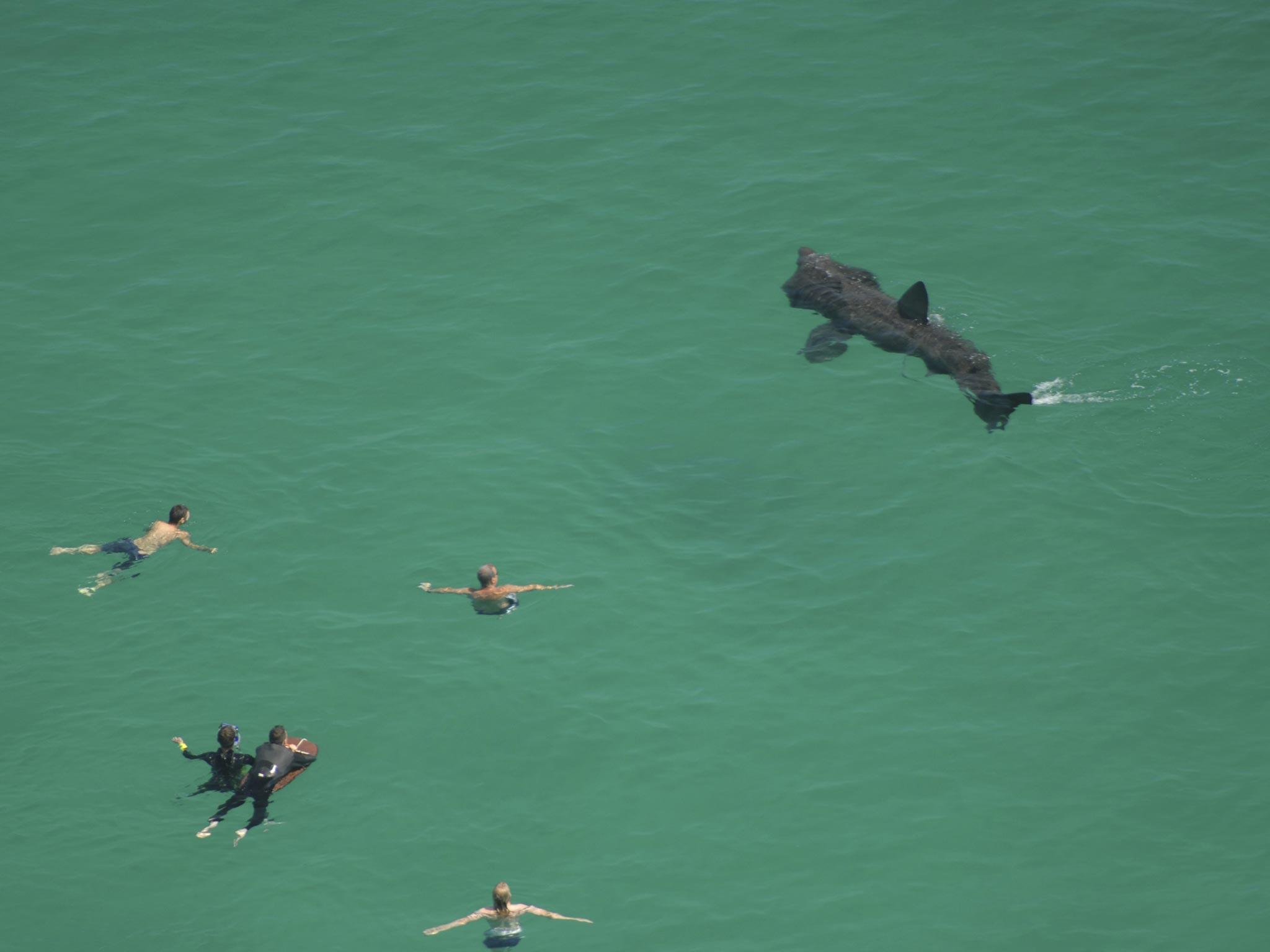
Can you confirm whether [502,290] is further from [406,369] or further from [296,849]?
[296,849]

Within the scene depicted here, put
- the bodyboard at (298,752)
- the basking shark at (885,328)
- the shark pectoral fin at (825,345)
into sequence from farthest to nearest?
the shark pectoral fin at (825,345) < the basking shark at (885,328) < the bodyboard at (298,752)

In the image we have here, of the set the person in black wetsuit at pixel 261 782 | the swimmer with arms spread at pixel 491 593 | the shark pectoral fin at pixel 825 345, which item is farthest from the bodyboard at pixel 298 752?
the shark pectoral fin at pixel 825 345

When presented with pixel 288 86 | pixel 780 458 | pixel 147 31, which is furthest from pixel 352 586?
pixel 147 31

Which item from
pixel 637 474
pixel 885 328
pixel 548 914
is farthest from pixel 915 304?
pixel 548 914

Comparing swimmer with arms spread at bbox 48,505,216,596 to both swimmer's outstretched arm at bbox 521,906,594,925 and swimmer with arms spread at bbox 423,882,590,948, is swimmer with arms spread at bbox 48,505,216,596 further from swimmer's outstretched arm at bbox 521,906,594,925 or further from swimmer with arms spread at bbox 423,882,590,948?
swimmer's outstretched arm at bbox 521,906,594,925

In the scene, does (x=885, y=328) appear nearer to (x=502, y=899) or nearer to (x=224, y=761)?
(x=502, y=899)

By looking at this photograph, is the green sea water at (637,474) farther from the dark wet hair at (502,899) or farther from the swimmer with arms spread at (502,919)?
the dark wet hair at (502,899)
